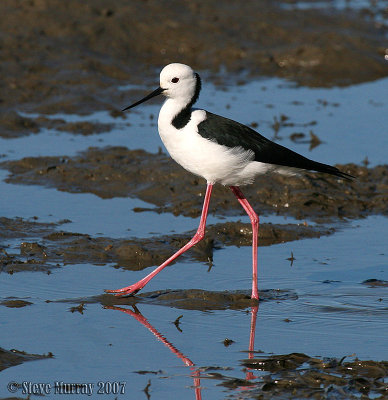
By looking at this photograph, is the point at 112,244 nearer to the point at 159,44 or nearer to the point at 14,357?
the point at 14,357

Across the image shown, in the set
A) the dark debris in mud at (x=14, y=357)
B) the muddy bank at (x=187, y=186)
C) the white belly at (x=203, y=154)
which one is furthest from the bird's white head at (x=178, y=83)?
the dark debris in mud at (x=14, y=357)

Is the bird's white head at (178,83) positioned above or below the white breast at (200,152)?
above

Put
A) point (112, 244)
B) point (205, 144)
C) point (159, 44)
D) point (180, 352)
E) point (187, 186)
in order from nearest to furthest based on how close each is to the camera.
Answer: point (180, 352) → point (205, 144) → point (112, 244) → point (187, 186) → point (159, 44)

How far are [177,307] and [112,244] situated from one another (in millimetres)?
1218

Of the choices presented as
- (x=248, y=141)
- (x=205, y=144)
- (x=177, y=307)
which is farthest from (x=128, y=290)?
(x=248, y=141)

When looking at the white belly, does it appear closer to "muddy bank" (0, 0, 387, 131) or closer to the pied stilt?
the pied stilt

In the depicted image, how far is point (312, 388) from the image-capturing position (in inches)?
168

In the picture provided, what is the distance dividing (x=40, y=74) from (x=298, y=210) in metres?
4.75

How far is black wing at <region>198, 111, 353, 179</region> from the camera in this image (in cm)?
562

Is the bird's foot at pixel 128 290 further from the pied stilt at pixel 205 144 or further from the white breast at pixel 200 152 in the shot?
the white breast at pixel 200 152

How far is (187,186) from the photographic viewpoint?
7.89 meters

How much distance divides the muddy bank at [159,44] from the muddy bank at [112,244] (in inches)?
156

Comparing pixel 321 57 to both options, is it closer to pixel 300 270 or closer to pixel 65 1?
pixel 65 1

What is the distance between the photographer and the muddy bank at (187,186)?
7609 mm
